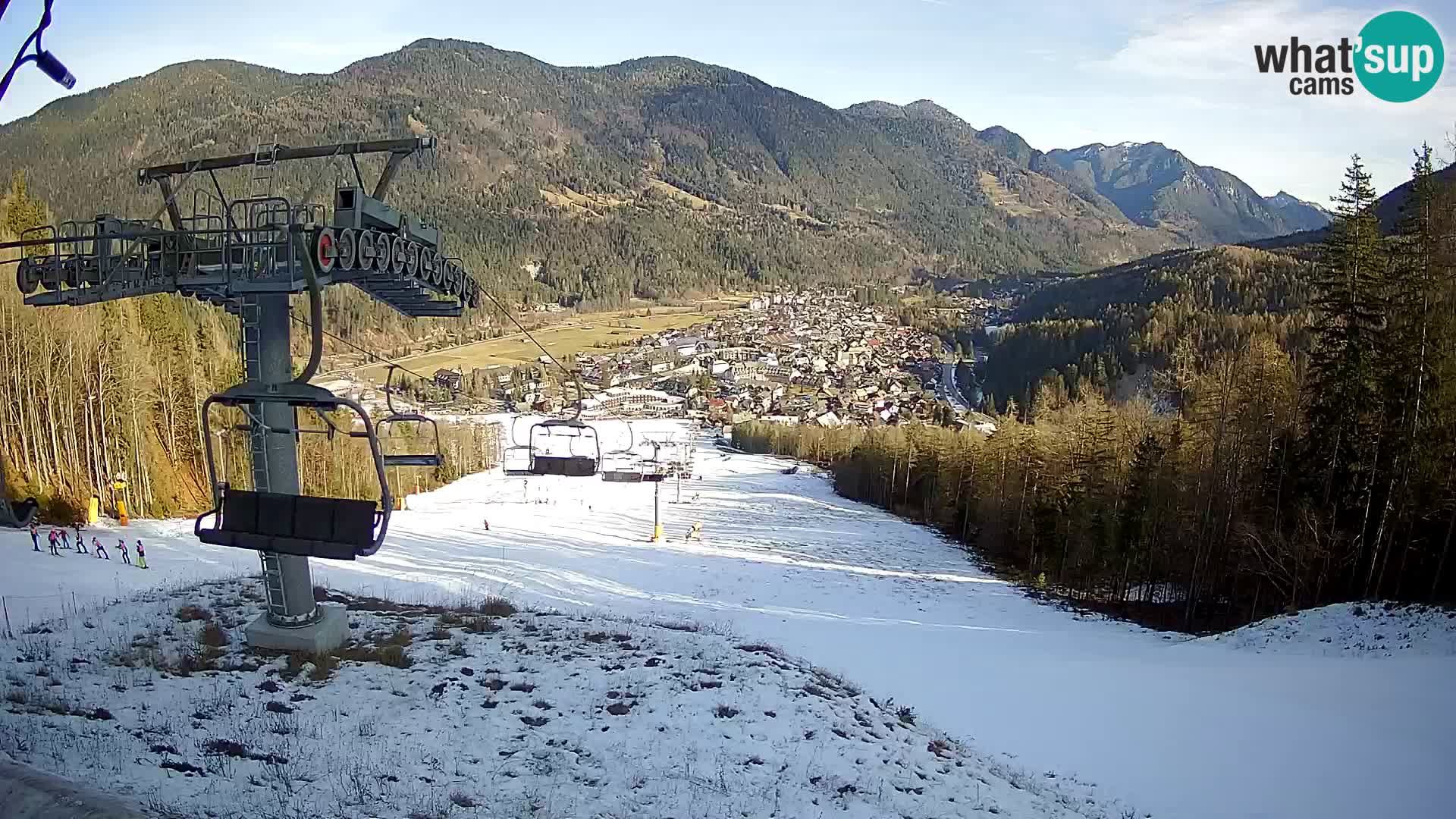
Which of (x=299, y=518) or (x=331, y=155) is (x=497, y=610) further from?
(x=331, y=155)

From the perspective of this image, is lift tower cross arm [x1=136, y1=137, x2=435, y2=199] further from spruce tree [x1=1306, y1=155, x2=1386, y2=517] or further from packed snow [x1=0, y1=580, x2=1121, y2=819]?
spruce tree [x1=1306, y1=155, x2=1386, y2=517]

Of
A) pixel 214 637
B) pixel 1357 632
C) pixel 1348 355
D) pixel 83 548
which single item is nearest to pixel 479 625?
pixel 214 637

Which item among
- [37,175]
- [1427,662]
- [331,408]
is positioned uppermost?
[37,175]

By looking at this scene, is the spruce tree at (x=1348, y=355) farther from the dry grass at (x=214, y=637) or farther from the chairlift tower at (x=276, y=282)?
the dry grass at (x=214, y=637)

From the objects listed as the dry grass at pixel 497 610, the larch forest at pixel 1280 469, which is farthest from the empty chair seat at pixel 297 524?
the larch forest at pixel 1280 469

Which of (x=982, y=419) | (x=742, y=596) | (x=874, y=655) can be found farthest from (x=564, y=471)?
(x=982, y=419)

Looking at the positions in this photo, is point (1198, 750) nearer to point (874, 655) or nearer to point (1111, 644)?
point (874, 655)
